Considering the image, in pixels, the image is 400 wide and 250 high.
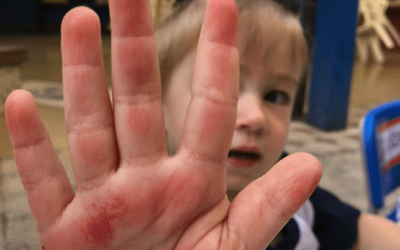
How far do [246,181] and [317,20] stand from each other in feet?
6.07

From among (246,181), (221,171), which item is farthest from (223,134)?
(246,181)

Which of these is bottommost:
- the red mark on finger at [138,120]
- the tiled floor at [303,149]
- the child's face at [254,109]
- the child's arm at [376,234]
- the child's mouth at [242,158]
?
the tiled floor at [303,149]

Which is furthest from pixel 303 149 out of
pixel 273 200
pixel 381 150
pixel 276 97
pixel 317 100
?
pixel 273 200

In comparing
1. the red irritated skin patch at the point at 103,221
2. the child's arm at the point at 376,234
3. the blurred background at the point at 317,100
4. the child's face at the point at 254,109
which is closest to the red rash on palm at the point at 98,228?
the red irritated skin patch at the point at 103,221

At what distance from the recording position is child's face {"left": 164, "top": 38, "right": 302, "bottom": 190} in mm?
574

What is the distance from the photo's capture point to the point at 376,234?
2.32 feet

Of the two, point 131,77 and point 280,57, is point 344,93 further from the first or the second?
point 131,77

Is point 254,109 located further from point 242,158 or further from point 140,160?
point 140,160

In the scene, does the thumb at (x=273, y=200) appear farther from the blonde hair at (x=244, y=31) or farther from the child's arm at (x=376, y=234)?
the child's arm at (x=376, y=234)

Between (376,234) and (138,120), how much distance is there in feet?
1.88

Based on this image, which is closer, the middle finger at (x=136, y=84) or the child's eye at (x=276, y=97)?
the middle finger at (x=136, y=84)

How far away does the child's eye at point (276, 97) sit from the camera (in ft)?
2.05

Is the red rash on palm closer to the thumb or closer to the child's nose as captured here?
the thumb

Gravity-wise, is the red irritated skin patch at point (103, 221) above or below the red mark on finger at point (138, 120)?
below
